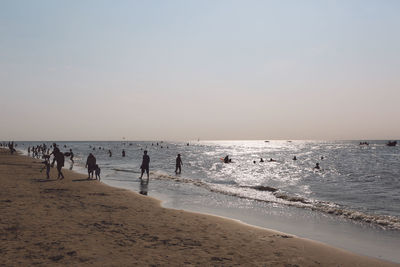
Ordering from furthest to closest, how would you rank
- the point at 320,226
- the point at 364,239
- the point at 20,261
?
the point at 320,226 → the point at 364,239 → the point at 20,261

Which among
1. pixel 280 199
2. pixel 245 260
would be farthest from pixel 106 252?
pixel 280 199

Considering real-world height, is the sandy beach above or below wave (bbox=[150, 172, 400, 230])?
above

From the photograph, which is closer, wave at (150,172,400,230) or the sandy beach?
the sandy beach

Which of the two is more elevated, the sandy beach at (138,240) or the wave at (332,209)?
the sandy beach at (138,240)

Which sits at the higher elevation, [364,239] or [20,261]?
[20,261]

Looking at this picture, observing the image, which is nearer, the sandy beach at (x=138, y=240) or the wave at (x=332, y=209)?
the sandy beach at (x=138, y=240)

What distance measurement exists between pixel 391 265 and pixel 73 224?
28.4 ft

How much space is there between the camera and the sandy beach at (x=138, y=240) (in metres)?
6.54

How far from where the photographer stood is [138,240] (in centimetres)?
788

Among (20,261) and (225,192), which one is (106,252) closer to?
(20,261)

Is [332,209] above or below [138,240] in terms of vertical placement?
below

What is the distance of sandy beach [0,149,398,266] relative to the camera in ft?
21.4

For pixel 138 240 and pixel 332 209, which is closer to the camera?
pixel 138 240

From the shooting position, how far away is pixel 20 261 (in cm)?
600
